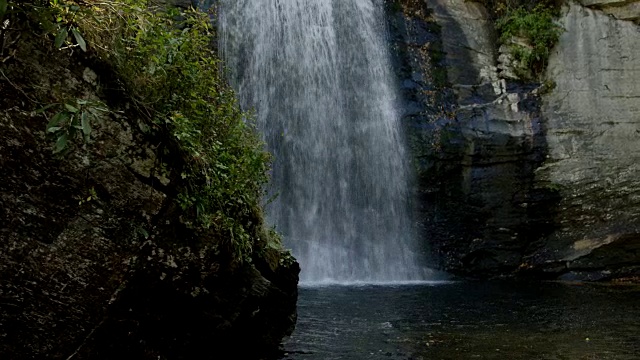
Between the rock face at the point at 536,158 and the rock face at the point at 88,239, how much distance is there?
920cm

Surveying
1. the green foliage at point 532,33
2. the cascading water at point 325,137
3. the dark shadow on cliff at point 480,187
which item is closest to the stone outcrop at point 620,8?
the green foliage at point 532,33

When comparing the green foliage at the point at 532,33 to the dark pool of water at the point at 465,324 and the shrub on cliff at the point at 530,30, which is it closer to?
the shrub on cliff at the point at 530,30

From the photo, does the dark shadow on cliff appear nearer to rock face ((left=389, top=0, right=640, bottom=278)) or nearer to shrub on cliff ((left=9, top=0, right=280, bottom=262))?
rock face ((left=389, top=0, right=640, bottom=278))

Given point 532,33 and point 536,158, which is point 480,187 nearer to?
point 536,158

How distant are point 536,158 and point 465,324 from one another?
7061 mm

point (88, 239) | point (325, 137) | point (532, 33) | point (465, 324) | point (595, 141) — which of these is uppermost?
point (532, 33)

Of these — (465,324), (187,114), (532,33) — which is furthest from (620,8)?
(187,114)

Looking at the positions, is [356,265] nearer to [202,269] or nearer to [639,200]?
[639,200]

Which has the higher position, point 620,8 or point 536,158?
point 620,8

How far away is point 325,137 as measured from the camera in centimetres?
1195

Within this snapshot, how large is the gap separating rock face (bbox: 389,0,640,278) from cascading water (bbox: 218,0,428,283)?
0.72 m

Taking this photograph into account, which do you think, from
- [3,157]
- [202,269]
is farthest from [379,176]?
[3,157]

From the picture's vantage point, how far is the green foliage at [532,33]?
41.3ft

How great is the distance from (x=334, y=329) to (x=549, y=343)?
2.12 m
